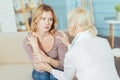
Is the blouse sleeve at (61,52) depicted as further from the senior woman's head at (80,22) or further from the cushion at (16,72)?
the senior woman's head at (80,22)

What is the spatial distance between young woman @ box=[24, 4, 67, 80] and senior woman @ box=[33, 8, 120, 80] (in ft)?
1.44

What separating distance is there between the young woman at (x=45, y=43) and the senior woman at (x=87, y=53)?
0.44 m

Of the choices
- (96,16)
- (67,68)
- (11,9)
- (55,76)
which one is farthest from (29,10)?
(67,68)

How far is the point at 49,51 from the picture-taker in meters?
1.95

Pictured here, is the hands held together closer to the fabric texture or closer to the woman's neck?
the woman's neck

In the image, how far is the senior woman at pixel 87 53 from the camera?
1372mm

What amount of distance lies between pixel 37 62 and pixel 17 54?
2.07 ft

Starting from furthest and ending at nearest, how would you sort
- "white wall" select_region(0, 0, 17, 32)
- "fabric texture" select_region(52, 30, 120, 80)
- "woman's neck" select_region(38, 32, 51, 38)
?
"white wall" select_region(0, 0, 17, 32) → "woman's neck" select_region(38, 32, 51, 38) → "fabric texture" select_region(52, 30, 120, 80)

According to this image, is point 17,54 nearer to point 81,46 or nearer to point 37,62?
point 37,62

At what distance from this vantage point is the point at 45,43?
6.47ft

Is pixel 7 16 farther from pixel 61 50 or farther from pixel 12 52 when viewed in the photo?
pixel 61 50

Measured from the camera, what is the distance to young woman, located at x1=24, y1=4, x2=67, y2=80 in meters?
1.90

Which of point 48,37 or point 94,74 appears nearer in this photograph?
point 94,74

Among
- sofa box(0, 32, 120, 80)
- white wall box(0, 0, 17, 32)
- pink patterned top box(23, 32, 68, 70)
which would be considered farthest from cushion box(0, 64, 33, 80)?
white wall box(0, 0, 17, 32)
